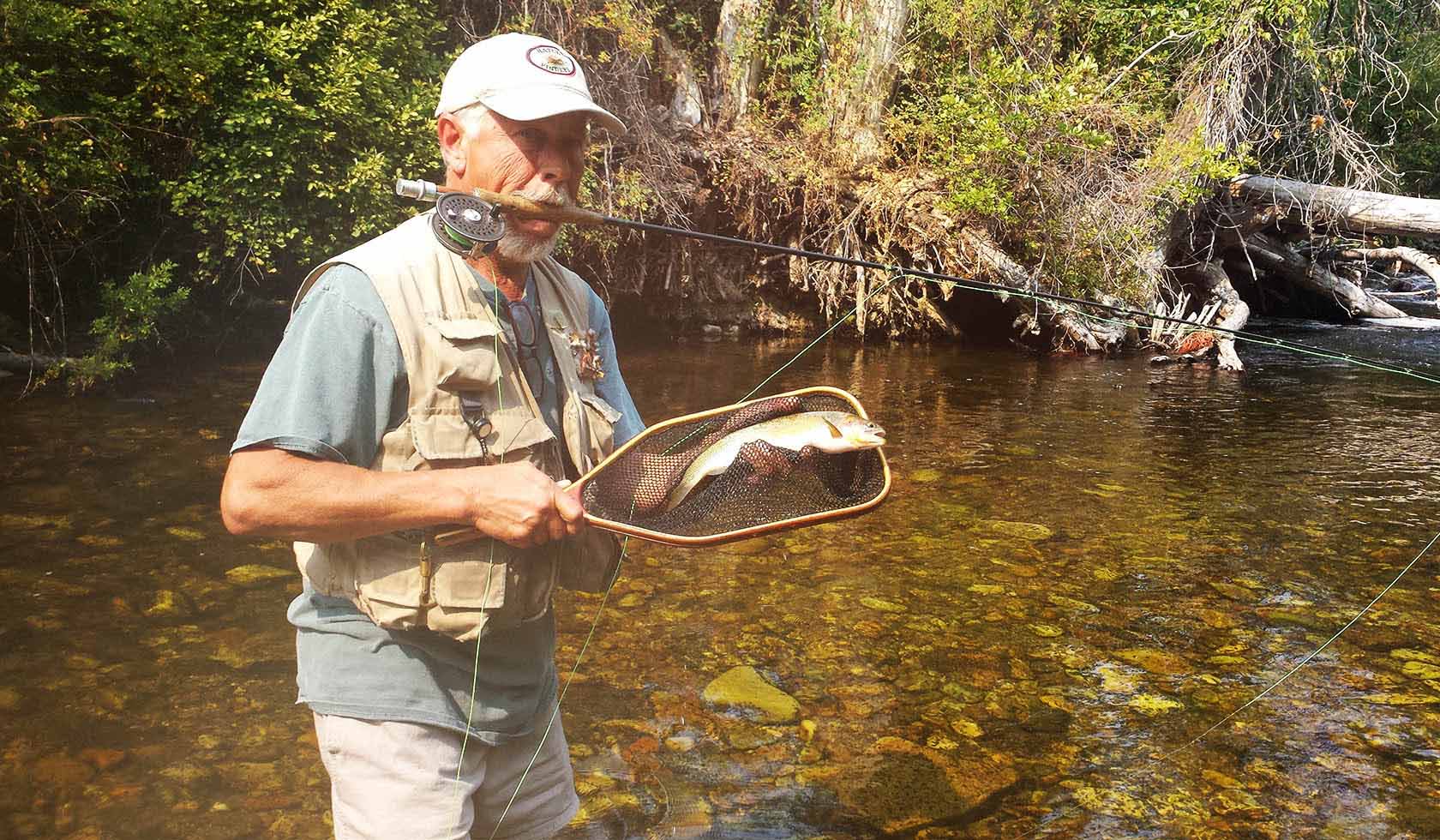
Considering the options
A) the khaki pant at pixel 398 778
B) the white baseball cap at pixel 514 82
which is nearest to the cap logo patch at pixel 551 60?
the white baseball cap at pixel 514 82

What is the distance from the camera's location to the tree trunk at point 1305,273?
17.4 meters

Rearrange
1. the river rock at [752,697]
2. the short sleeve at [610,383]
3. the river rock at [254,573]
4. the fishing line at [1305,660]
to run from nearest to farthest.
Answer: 1. the short sleeve at [610,383]
2. the fishing line at [1305,660]
3. the river rock at [752,697]
4. the river rock at [254,573]

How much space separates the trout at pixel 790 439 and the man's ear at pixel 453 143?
770 millimetres

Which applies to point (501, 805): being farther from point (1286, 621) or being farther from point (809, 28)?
point (809, 28)

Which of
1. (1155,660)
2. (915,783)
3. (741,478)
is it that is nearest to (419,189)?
(741,478)

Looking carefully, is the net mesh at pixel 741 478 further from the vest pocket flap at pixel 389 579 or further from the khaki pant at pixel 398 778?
the khaki pant at pixel 398 778

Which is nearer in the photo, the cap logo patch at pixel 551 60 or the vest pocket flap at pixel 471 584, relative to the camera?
the vest pocket flap at pixel 471 584

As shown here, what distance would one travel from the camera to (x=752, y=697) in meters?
4.49

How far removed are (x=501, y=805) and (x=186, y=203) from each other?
8.71m

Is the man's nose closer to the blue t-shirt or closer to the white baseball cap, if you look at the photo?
the white baseball cap

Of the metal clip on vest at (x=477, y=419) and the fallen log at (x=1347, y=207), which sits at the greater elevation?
the fallen log at (x=1347, y=207)

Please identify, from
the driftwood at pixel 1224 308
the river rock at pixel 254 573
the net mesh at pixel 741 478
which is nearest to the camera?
the net mesh at pixel 741 478

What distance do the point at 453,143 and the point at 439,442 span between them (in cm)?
62

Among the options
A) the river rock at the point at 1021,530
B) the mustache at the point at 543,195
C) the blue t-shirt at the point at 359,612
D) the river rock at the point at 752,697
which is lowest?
the river rock at the point at 752,697
